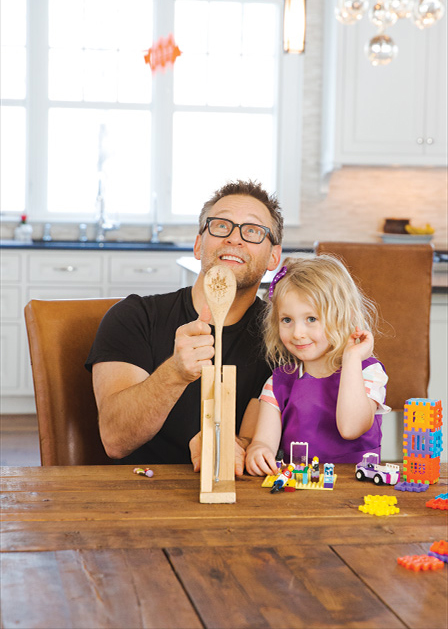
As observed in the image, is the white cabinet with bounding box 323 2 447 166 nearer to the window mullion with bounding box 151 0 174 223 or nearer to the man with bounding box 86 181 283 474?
the window mullion with bounding box 151 0 174 223

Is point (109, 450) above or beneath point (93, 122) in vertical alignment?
beneath

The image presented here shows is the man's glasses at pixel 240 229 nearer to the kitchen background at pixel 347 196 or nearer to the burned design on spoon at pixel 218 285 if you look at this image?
the burned design on spoon at pixel 218 285

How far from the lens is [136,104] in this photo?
220 inches

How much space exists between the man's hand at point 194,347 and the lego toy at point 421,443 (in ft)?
1.13

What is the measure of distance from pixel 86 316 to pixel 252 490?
32.5 inches

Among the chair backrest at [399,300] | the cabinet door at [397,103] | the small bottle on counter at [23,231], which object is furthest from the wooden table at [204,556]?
the cabinet door at [397,103]

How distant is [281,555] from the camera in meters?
1.06

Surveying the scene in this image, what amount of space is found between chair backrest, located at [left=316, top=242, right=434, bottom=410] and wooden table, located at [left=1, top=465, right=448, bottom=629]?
1707mm

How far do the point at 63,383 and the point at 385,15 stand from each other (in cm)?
242

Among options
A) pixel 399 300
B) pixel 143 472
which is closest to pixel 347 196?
pixel 399 300

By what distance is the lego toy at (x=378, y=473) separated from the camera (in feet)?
4.59

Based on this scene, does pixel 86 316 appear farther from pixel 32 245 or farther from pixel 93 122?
pixel 93 122

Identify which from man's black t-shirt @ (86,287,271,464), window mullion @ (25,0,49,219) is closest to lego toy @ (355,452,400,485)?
man's black t-shirt @ (86,287,271,464)

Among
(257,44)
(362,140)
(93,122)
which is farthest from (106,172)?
(362,140)
